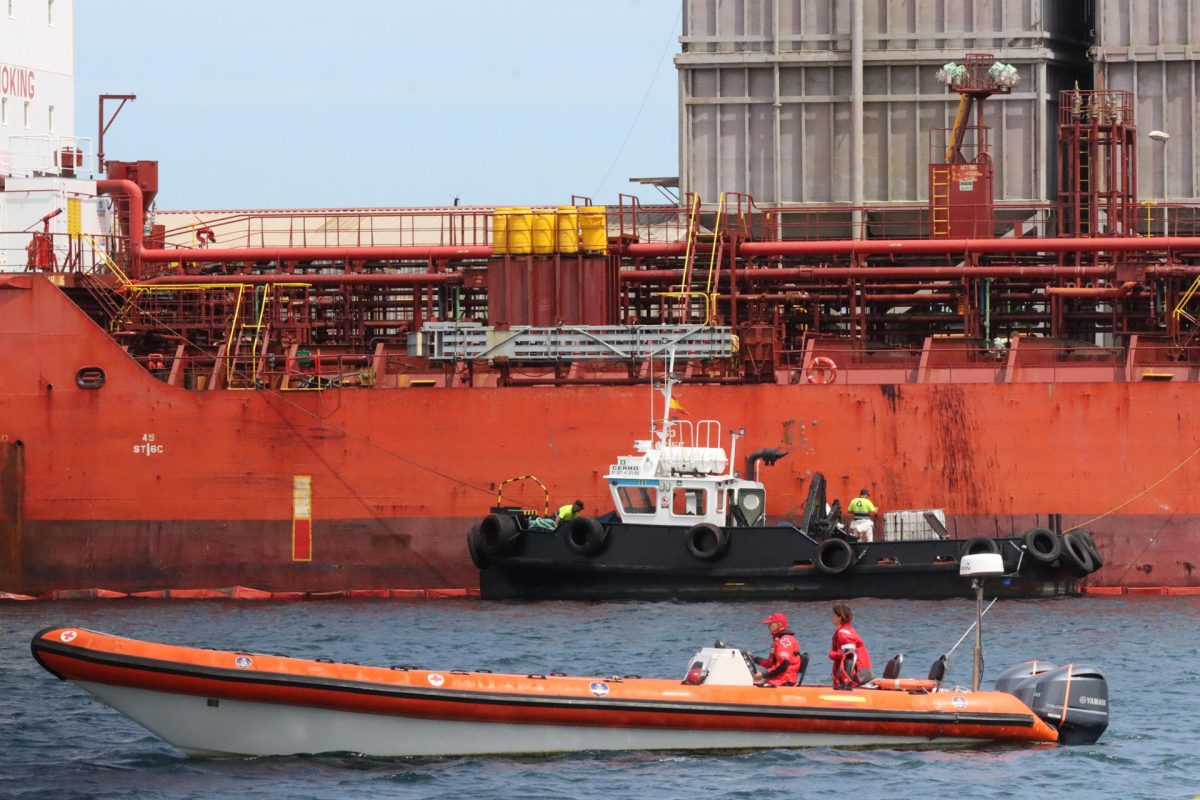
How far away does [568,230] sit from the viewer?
36406 mm

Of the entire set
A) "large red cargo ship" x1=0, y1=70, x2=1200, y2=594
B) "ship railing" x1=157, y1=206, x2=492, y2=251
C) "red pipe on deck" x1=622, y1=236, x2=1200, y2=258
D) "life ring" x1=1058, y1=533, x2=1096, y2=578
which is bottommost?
"life ring" x1=1058, y1=533, x2=1096, y2=578

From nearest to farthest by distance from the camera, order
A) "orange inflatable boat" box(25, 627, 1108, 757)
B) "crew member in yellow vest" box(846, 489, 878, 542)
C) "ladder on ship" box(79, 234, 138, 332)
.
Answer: "orange inflatable boat" box(25, 627, 1108, 757) → "crew member in yellow vest" box(846, 489, 878, 542) → "ladder on ship" box(79, 234, 138, 332)

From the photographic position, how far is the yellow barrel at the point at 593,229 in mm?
36344

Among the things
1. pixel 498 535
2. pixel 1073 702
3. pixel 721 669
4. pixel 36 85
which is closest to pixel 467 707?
pixel 721 669

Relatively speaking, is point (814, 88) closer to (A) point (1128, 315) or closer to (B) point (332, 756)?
(A) point (1128, 315)

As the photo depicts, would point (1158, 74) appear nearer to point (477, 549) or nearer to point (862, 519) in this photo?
point (862, 519)

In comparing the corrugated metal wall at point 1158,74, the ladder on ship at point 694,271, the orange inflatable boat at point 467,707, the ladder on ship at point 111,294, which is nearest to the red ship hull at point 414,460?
the ladder on ship at point 111,294

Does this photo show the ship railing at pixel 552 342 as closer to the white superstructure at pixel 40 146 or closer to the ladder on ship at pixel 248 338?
the ladder on ship at pixel 248 338

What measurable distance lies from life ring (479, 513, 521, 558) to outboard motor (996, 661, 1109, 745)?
39.4 ft

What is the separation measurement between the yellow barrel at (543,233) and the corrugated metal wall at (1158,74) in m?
13.9

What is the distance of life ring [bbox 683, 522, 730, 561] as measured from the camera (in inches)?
1232

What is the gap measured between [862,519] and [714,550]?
2.56 meters

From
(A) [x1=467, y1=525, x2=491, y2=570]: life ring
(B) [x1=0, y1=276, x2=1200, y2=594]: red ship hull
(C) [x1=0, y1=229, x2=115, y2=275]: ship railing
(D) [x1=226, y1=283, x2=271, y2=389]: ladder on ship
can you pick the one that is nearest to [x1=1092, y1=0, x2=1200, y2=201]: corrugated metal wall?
(B) [x1=0, y1=276, x2=1200, y2=594]: red ship hull

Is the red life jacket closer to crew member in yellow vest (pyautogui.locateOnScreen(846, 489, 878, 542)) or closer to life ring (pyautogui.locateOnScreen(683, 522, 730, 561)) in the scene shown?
life ring (pyautogui.locateOnScreen(683, 522, 730, 561))
